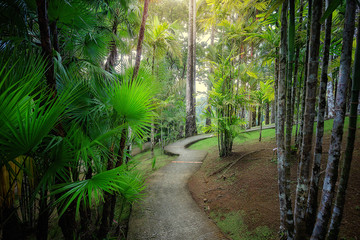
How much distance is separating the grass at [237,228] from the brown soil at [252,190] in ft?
0.26

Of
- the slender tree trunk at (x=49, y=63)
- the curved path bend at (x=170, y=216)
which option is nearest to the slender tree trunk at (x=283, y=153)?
the curved path bend at (x=170, y=216)

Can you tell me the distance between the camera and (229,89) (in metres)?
5.15

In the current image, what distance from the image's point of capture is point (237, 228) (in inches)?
101

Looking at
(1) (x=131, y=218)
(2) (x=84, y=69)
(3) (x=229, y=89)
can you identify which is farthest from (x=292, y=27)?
(1) (x=131, y=218)

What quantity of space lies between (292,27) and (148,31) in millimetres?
5547

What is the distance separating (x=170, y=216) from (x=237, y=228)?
1.22 metres

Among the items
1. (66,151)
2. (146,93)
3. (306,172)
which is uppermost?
(146,93)

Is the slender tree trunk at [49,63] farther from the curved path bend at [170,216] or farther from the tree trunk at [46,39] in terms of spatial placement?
the curved path bend at [170,216]

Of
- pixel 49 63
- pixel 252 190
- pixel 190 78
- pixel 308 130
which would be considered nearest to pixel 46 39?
pixel 49 63

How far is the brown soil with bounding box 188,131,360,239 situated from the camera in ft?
7.52

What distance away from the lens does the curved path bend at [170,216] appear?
8.49ft

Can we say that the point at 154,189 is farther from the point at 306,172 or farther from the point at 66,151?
the point at 306,172

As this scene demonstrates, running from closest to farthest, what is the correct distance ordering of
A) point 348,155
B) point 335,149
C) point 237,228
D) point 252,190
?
point 348,155
point 335,149
point 237,228
point 252,190

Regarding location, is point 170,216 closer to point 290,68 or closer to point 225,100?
point 290,68
